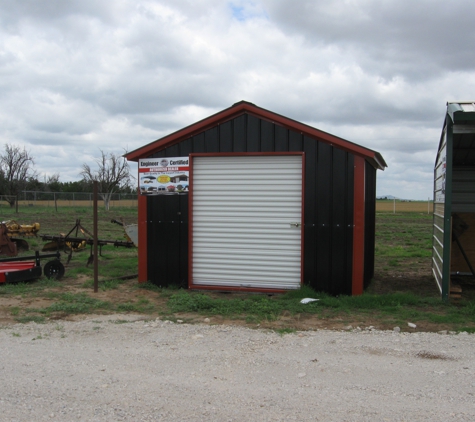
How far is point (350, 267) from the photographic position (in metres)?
9.28

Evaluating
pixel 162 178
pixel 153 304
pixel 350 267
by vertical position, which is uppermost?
pixel 162 178

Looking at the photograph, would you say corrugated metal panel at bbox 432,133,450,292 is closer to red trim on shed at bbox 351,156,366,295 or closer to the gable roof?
the gable roof

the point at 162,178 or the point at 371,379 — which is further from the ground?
the point at 162,178

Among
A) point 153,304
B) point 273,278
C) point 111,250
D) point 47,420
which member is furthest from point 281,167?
point 111,250

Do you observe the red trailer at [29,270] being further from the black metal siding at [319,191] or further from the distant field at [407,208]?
the distant field at [407,208]

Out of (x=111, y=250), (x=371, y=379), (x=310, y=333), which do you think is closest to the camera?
(x=371, y=379)

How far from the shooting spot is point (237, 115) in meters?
9.85

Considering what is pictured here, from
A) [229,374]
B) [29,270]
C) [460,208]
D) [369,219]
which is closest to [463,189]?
[460,208]

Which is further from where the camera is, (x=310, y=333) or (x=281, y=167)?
(x=281, y=167)

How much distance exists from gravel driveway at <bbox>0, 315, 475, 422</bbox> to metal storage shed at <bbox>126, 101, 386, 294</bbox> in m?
2.84

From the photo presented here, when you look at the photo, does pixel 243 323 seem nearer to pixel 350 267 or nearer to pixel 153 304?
pixel 153 304

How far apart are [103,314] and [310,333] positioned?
3.34 meters

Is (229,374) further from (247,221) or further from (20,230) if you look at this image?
(20,230)

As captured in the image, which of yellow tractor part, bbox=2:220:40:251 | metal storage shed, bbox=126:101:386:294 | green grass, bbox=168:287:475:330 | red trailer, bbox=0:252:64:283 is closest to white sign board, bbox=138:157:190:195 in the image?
metal storage shed, bbox=126:101:386:294
